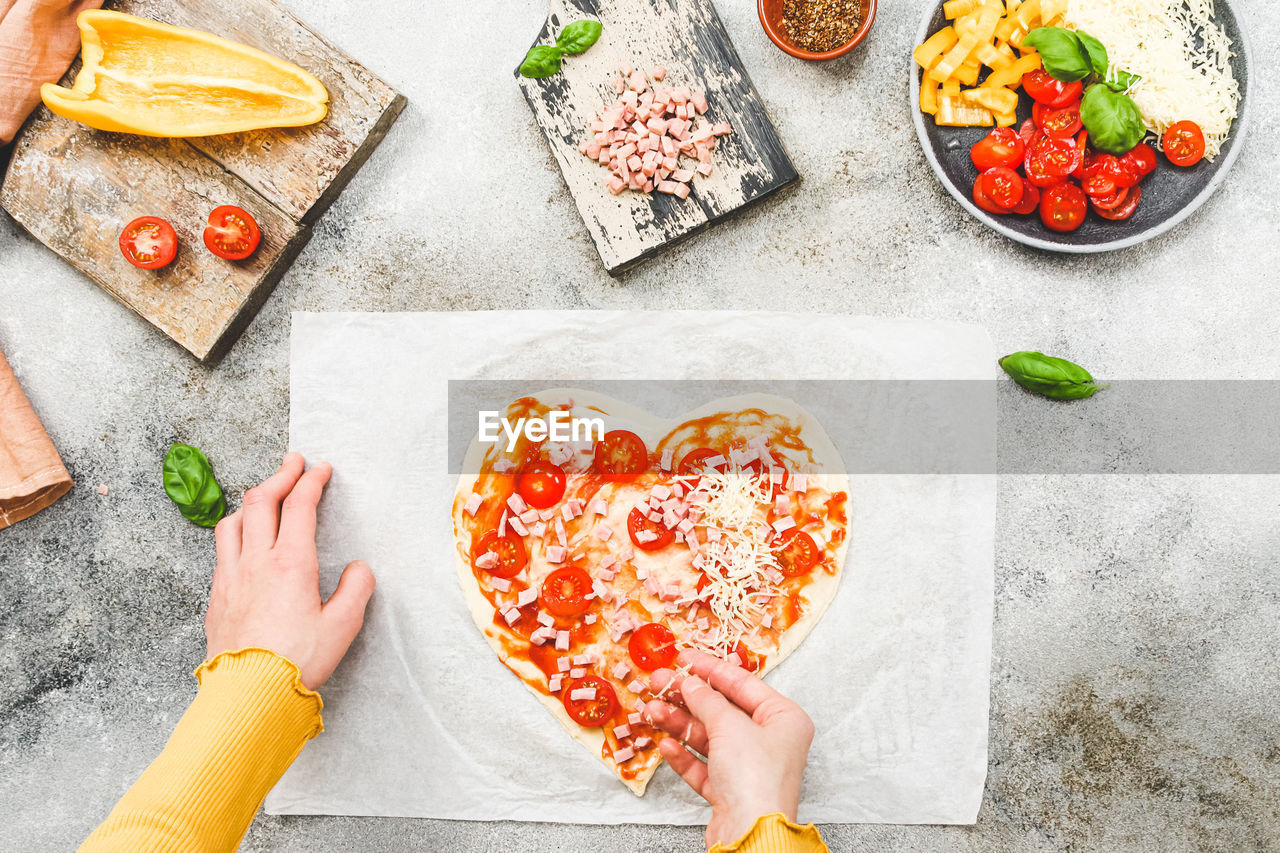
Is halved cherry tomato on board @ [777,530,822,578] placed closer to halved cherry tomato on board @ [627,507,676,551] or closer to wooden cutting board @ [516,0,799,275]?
halved cherry tomato on board @ [627,507,676,551]

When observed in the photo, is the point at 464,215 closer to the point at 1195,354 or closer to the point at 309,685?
the point at 309,685

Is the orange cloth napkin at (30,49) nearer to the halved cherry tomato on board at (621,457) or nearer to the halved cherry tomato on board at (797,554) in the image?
the halved cherry tomato on board at (621,457)

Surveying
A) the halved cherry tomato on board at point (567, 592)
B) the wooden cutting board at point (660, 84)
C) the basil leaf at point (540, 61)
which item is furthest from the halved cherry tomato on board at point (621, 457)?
the basil leaf at point (540, 61)

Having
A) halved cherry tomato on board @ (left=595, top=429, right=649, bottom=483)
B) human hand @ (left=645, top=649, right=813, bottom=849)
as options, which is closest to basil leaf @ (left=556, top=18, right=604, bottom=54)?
halved cherry tomato on board @ (left=595, top=429, right=649, bottom=483)

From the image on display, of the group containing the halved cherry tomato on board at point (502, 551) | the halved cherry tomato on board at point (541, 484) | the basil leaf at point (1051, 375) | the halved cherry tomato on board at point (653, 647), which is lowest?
the halved cherry tomato on board at point (653, 647)

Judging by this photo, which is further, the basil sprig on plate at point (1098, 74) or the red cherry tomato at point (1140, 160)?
the red cherry tomato at point (1140, 160)

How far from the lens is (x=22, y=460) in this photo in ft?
8.60

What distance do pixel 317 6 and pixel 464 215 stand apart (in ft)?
3.14

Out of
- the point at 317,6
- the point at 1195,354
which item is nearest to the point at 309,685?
the point at 317,6

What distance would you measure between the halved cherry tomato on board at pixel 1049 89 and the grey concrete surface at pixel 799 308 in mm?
409

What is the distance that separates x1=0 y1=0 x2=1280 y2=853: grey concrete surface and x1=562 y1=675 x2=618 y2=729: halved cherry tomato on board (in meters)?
0.46

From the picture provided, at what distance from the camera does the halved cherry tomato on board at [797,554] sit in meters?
2.54

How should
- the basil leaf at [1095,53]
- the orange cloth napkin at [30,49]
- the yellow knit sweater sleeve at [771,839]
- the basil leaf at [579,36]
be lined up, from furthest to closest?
1. the basil leaf at [579,36]
2. the orange cloth napkin at [30,49]
3. the basil leaf at [1095,53]
4. the yellow knit sweater sleeve at [771,839]

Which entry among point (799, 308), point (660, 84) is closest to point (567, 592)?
point (799, 308)
